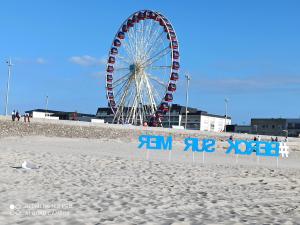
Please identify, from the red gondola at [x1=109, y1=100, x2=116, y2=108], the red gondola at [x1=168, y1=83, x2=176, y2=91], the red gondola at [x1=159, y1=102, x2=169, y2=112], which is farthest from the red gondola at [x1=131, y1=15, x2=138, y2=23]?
the red gondola at [x1=159, y1=102, x2=169, y2=112]

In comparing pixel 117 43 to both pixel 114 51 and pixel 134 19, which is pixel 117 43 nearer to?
pixel 114 51

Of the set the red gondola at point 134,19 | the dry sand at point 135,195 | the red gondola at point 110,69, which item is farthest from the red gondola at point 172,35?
the dry sand at point 135,195

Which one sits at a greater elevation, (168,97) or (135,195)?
(168,97)

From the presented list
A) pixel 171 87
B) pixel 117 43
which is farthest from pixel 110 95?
pixel 171 87

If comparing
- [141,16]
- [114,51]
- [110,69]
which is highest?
[141,16]

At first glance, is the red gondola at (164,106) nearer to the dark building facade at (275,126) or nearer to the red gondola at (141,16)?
the red gondola at (141,16)

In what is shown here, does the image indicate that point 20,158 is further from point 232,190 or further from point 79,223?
point 79,223

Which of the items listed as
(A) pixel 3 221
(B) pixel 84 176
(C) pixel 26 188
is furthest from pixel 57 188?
(A) pixel 3 221

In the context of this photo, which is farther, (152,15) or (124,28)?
(124,28)

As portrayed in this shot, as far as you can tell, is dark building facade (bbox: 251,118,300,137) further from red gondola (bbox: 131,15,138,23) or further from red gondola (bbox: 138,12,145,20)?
red gondola (bbox: 138,12,145,20)

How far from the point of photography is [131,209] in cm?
750

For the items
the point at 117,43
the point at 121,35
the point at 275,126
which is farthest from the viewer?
the point at 275,126

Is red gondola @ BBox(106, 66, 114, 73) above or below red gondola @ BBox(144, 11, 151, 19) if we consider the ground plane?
below

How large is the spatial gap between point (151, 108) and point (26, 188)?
135 ft
